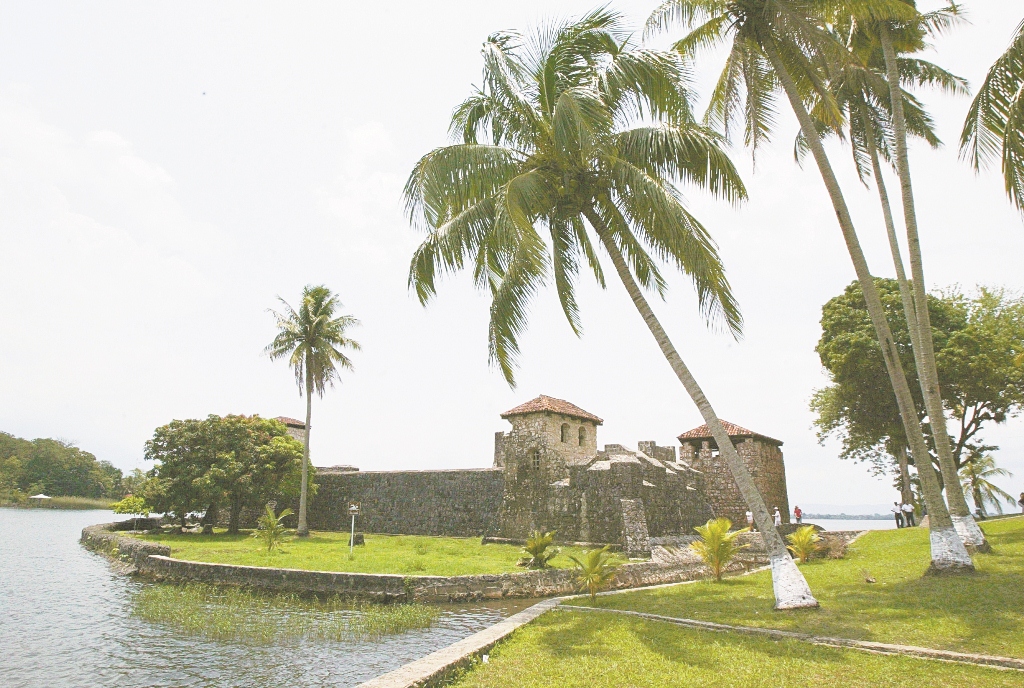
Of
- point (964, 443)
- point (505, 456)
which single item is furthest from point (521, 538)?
point (964, 443)

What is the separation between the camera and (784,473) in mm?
29766

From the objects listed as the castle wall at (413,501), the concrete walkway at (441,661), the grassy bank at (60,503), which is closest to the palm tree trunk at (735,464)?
the concrete walkway at (441,661)

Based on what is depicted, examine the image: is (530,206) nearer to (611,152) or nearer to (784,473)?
(611,152)

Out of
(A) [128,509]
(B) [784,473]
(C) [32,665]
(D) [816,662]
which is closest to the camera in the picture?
(D) [816,662]

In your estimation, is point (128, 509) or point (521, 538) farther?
point (128, 509)

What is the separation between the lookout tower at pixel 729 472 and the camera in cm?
2625

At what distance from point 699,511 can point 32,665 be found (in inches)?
828

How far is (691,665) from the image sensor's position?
20.1 ft

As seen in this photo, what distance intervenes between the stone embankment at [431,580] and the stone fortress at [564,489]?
321 cm

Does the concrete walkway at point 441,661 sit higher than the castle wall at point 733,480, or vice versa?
the castle wall at point 733,480

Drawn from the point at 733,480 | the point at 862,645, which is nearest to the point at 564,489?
the point at 733,480

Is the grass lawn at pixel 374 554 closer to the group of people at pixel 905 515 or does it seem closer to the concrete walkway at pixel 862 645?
the concrete walkway at pixel 862 645

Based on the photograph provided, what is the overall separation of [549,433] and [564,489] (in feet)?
10.2

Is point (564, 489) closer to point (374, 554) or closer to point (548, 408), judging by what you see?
point (548, 408)
